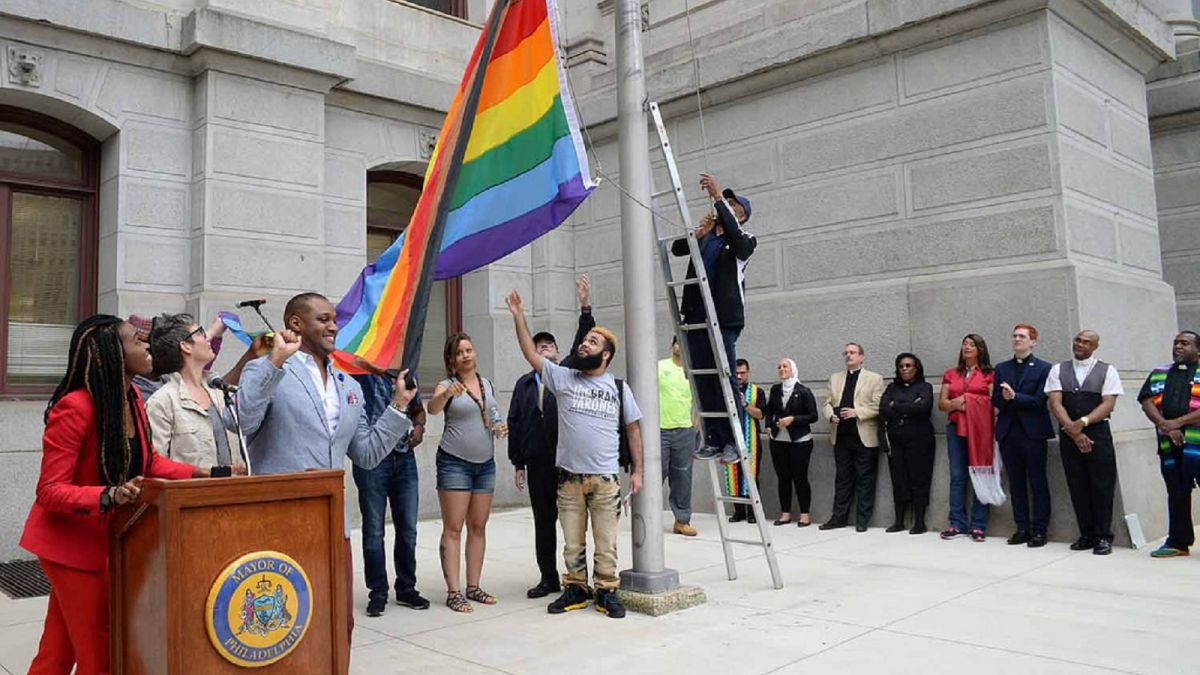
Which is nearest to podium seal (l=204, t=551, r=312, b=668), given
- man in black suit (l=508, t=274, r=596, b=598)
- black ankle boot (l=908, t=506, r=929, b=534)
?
man in black suit (l=508, t=274, r=596, b=598)

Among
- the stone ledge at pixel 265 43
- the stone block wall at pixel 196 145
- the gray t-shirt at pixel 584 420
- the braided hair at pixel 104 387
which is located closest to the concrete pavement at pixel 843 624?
the gray t-shirt at pixel 584 420

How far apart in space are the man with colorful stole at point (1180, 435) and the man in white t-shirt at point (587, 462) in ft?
16.2

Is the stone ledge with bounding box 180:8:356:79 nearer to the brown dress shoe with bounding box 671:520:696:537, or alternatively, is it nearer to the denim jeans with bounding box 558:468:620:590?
the brown dress shoe with bounding box 671:520:696:537

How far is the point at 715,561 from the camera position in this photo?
26.3 ft

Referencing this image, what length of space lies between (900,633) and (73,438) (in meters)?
4.56

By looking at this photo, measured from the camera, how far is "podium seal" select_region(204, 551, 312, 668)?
10.7ft

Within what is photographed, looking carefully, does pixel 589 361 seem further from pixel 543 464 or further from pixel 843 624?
pixel 843 624

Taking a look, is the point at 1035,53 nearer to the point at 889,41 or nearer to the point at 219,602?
the point at 889,41

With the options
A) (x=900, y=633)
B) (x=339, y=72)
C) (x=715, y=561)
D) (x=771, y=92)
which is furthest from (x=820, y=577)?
(x=339, y=72)

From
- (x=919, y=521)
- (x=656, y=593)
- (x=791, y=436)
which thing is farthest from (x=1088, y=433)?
(x=656, y=593)

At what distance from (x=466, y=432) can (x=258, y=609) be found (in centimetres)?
318

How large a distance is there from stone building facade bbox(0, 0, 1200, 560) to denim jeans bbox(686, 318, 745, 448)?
8.39 ft

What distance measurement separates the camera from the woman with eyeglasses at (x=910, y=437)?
Answer: 932cm

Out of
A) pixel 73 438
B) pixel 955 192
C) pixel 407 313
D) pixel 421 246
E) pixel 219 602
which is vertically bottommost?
pixel 219 602
